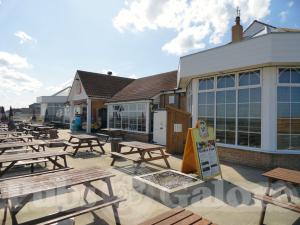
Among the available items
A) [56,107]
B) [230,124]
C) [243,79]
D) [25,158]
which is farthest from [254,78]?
[56,107]

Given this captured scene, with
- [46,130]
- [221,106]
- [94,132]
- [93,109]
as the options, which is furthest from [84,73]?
[221,106]

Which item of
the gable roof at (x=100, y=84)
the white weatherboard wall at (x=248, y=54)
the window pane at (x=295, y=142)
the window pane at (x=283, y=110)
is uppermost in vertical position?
the gable roof at (x=100, y=84)

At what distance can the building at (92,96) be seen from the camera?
819 inches

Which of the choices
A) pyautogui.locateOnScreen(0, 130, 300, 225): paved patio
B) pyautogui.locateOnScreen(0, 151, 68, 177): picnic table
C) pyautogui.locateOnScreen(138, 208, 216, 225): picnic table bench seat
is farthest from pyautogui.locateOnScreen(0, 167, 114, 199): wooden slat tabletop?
pyautogui.locateOnScreen(0, 151, 68, 177): picnic table

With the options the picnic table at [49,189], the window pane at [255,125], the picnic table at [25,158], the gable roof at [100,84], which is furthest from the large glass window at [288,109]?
the gable roof at [100,84]

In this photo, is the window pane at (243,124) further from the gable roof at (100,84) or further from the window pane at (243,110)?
the gable roof at (100,84)

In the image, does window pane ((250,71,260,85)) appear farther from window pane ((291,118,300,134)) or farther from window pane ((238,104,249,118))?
window pane ((291,118,300,134))

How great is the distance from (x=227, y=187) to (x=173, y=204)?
6.14 feet

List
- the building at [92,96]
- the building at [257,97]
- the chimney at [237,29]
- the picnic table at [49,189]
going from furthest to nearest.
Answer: the building at [92,96] → the chimney at [237,29] → the building at [257,97] → the picnic table at [49,189]

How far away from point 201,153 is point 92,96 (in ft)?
52.3

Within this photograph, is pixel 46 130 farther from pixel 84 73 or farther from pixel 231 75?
pixel 231 75

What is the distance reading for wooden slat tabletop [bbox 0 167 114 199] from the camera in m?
3.25

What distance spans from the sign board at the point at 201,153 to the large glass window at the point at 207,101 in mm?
2866

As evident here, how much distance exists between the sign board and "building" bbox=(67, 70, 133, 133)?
603 inches
